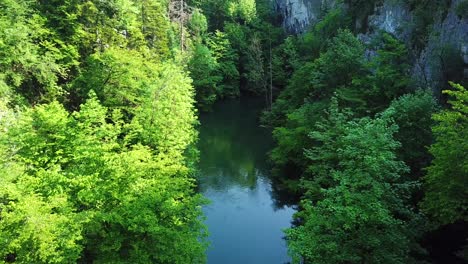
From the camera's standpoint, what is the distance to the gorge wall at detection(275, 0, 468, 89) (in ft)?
85.4

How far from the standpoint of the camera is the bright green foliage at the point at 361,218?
50.5 feet

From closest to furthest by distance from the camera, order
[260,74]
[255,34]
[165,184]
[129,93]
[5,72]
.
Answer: [165,184], [5,72], [129,93], [260,74], [255,34]


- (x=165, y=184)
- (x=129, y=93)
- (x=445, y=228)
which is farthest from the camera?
(x=129, y=93)

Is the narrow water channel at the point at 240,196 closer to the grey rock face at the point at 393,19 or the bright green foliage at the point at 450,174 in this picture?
the bright green foliage at the point at 450,174

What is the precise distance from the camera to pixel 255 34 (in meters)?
63.2

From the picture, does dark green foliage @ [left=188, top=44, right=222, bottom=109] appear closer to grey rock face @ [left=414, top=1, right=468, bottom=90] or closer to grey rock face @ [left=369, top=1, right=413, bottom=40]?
grey rock face @ [left=369, top=1, right=413, bottom=40]

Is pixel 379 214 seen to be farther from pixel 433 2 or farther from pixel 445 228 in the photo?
pixel 433 2

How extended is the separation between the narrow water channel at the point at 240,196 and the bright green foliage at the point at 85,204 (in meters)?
6.77

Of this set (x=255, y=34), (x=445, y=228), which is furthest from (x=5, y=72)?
(x=255, y=34)

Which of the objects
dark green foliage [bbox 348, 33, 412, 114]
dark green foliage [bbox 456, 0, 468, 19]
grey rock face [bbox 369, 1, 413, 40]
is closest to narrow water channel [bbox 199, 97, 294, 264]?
dark green foliage [bbox 348, 33, 412, 114]

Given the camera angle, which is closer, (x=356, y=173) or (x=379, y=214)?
(x=379, y=214)

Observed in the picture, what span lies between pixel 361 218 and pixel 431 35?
65.8 feet

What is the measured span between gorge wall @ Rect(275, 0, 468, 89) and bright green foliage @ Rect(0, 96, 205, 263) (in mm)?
19066

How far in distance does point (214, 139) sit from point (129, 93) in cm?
1708
